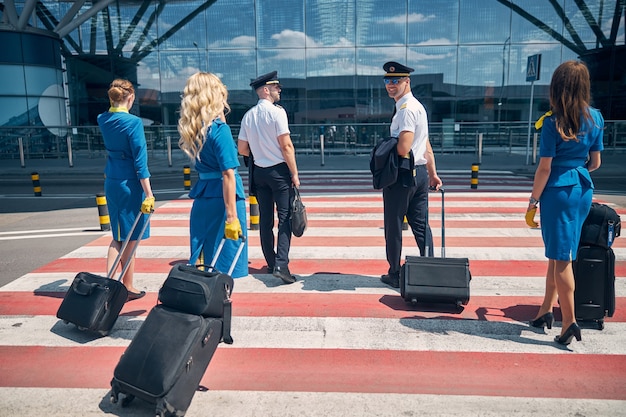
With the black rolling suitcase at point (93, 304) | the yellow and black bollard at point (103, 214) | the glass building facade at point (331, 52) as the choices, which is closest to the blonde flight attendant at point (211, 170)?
the black rolling suitcase at point (93, 304)

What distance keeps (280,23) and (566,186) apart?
864 inches

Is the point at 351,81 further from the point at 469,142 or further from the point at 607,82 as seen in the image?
the point at 607,82

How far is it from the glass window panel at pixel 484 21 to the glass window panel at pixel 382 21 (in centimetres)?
274

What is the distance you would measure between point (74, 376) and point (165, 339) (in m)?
1.09

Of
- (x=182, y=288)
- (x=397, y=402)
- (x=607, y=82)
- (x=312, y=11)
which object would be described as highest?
(x=312, y=11)

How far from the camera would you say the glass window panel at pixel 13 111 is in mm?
21672

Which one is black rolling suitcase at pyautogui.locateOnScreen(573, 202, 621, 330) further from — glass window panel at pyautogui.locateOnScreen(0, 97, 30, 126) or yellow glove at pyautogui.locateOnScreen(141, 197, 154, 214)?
glass window panel at pyautogui.locateOnScreen(0, 97, 30, 126)

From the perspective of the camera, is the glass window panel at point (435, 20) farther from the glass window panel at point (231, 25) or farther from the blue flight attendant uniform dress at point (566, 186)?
the blue flight attendant uniform dress at point (566, 186)

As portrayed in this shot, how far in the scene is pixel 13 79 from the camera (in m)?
21.7

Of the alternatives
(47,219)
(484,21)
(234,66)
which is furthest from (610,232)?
(234,66)

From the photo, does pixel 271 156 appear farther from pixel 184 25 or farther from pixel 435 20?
pixel 184 25

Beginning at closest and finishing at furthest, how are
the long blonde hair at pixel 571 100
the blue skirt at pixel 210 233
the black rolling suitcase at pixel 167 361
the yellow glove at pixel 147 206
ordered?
the black rolling suitcase at pixel 167 361, the long blonde hair at pixel 571 100, the blue skirt at pixel 210 233, the yellow glove at pixel 147 206

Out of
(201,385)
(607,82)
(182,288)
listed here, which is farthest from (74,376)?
(607,82)

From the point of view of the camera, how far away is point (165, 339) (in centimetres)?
291
